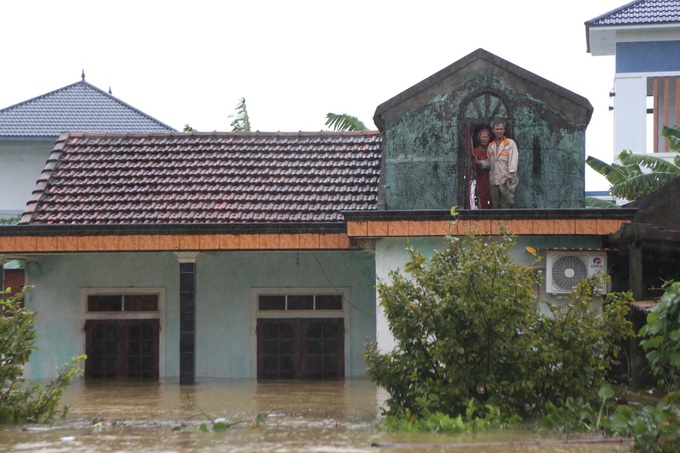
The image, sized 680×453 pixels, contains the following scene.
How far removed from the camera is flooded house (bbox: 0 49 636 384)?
17156 millimetres

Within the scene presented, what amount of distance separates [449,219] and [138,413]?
4.92m

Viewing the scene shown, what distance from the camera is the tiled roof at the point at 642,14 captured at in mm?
27891

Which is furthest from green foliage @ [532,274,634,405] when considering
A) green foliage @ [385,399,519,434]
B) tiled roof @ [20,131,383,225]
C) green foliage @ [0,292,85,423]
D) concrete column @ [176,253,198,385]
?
concrete column @ [176,253,198,385]

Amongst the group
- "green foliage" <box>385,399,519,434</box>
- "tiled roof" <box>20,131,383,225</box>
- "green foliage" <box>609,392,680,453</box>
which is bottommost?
"green foliage" <box>385,399,519,434</box>

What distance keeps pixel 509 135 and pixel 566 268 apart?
8.61 feet

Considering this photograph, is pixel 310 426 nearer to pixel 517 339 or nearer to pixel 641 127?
pixel 517 339

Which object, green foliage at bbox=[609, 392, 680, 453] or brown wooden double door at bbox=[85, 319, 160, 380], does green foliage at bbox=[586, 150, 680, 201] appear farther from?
green foliage at bbox=[609, 392, 680, 453]

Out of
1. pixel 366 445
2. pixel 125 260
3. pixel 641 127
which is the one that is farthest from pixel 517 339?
pixel 641 127

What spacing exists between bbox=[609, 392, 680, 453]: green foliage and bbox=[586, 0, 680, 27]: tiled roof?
18418 millimetres

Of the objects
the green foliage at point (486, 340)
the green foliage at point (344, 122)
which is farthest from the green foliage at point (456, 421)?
the green foliage at point (344, 122)

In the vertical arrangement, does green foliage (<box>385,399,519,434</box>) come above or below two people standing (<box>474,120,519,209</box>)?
below

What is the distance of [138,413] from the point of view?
45.7 ft

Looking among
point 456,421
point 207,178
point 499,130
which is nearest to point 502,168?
point 499,130

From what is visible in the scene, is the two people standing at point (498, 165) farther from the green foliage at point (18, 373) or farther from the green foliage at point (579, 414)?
the green foliage at point (18, 373)
